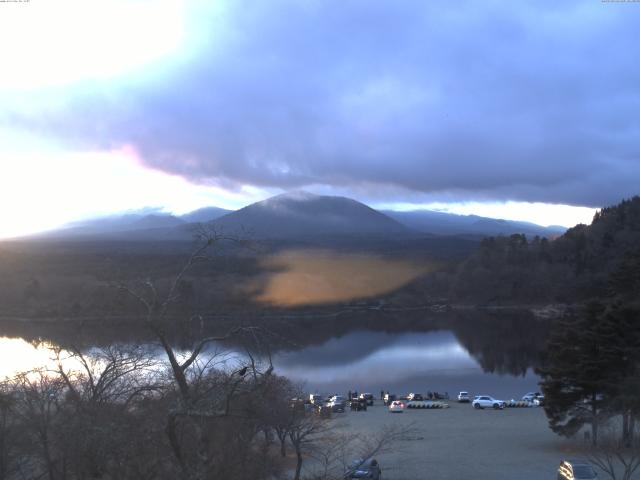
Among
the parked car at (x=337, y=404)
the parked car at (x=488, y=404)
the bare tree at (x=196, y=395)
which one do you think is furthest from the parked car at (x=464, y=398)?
the bare tree at (x=196, y=395)

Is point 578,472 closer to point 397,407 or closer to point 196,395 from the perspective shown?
point 196,395

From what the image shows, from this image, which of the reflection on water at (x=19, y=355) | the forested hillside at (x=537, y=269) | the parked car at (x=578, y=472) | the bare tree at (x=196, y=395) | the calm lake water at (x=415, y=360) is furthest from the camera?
the forested hillside at (x=537, y=269)

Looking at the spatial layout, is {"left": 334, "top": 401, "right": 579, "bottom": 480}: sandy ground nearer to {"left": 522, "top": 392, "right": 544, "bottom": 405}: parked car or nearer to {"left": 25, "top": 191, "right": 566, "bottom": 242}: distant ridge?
{"left": 522, "top": 392, "right": 544, "bottom": 405}: parked car

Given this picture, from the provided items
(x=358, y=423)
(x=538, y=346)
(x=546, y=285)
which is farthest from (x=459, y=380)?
(x=546, y=285)

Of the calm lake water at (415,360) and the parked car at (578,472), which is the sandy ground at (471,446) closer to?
the parked car at (578,472)

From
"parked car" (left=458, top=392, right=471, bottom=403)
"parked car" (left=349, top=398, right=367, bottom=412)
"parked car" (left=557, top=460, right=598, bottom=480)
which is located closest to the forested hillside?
"parked car" (left=458, top=392, right=471, bottom=403)

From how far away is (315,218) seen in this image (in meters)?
135

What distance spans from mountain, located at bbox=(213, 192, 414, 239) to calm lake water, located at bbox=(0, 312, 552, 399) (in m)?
35.6

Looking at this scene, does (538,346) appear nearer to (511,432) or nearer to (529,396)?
(529,396)

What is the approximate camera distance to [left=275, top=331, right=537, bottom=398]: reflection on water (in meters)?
35.5

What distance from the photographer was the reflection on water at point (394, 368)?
35.5 m

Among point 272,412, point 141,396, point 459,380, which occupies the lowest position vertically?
point 459,380

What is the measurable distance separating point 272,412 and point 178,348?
3319 mm

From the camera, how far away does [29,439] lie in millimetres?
8500
